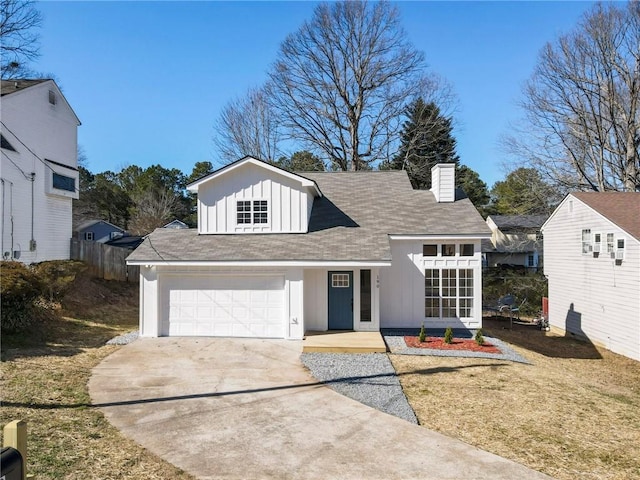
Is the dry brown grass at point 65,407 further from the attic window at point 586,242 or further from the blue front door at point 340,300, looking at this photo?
the attic window at point 586,242

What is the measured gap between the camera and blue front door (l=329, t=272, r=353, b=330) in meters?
13.8

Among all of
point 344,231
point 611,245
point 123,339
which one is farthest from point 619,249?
point 123,339

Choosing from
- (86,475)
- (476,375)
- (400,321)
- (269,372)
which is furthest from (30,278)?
(476,375)

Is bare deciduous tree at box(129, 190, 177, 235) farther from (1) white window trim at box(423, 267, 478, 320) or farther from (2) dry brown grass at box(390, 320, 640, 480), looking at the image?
(2) dry brown grass at box(390, 320, 640, 480)

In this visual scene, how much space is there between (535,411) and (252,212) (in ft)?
34.3

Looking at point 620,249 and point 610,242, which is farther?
point 610,242

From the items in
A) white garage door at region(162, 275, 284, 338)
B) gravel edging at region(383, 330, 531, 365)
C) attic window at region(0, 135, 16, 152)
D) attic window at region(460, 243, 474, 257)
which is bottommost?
gravel edging at region(383, 330, 531, 365)

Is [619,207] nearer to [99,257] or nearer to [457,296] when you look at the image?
[457,296]

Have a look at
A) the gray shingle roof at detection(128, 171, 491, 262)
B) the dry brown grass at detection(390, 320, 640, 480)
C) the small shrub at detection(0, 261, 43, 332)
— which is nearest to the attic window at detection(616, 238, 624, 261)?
the dry brown grass at detection(390, 320, 640, 480)

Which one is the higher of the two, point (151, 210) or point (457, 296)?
point (151, 210)

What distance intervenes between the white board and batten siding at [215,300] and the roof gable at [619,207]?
489 inches

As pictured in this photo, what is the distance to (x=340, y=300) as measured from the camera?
1380 cm

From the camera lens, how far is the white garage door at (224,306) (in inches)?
519

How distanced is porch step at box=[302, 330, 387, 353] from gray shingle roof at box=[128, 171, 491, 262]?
7.79 feet
